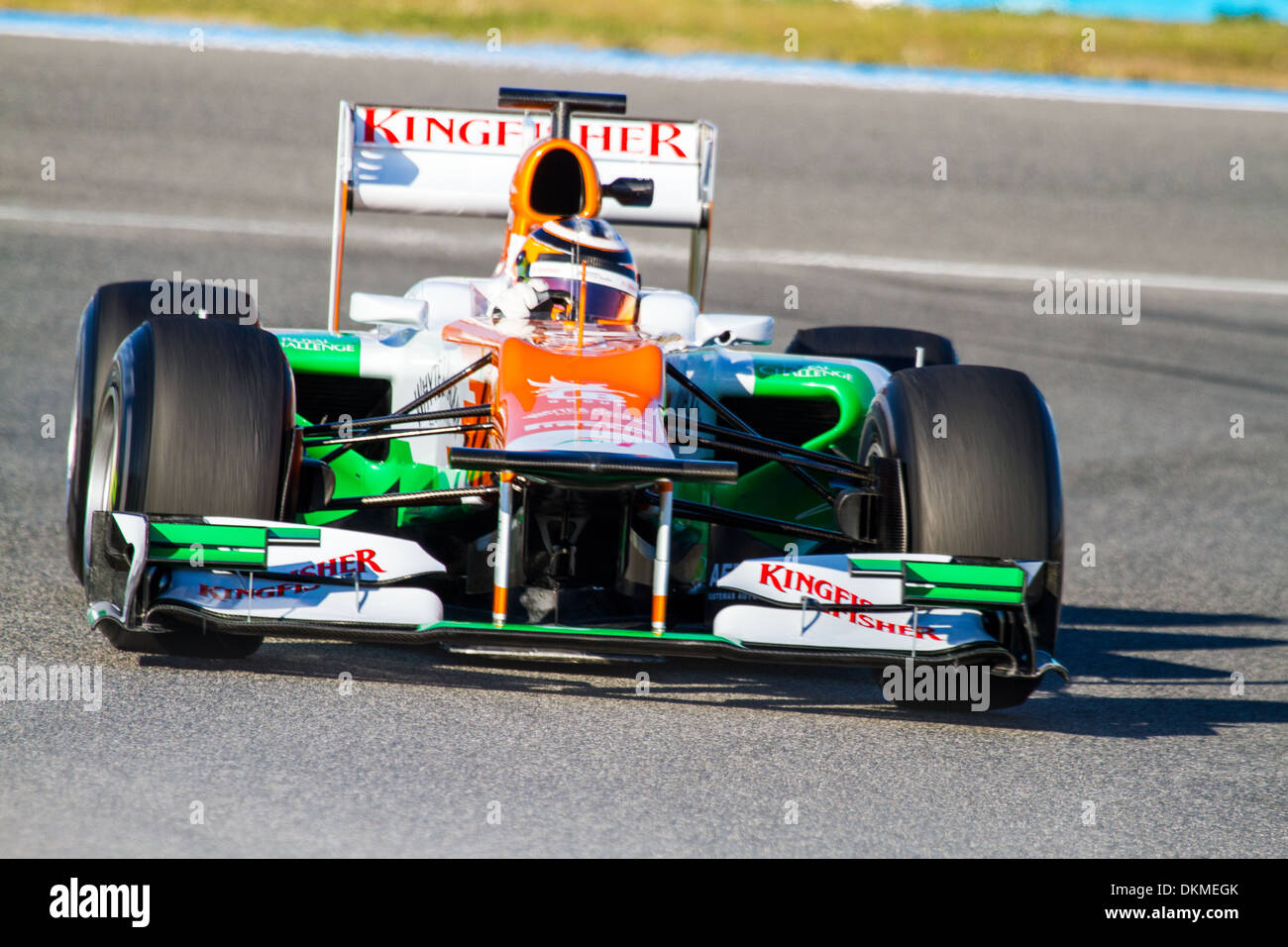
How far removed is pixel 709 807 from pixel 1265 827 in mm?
1453

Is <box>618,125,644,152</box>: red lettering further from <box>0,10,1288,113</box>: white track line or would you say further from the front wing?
<box>0,10,1288,113</box>: white track line

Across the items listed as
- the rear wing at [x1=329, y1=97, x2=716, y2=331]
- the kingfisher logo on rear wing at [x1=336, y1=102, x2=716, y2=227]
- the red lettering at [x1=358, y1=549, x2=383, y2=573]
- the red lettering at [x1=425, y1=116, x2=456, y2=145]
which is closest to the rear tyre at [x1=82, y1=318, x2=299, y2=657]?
the red lettering at [x1=358, y1=549, x2=383, y2=573]

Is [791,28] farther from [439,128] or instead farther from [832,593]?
[832,593]

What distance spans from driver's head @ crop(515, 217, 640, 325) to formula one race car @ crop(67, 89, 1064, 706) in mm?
11

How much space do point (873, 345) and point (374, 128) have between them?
2.30 metres

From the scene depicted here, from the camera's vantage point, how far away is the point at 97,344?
6012 mm

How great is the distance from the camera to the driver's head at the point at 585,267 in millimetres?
6000

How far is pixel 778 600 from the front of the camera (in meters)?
4.85

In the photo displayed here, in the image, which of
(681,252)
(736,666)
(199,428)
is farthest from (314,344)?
(681,252)

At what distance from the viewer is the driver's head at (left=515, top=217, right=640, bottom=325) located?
600cm

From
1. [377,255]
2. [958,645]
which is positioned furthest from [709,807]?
[377,255]

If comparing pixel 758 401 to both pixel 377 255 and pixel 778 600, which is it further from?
pixel 377 255

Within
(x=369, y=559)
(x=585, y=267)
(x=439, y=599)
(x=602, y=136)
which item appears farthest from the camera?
(x=602, y=136)
